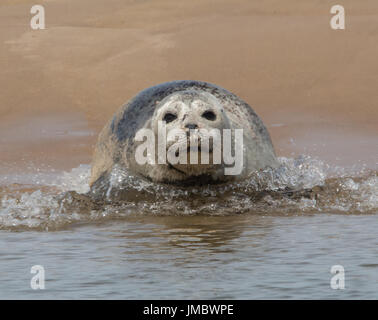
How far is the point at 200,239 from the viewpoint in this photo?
5.98 meters

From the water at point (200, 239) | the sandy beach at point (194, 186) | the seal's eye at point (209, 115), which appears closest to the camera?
the water at point (200, 239)

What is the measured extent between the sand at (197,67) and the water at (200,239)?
291cm

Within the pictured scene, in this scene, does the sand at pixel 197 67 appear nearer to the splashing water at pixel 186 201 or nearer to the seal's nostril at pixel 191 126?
the splashing water at pixel 186 201

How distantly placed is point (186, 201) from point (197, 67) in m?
7.93

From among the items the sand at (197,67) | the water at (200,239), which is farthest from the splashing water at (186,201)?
the sand at (197,67)

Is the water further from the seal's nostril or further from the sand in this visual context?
the sand

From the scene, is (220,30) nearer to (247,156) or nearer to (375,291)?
(247,156)

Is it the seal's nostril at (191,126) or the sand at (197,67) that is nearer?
the seal's nostril at (191,126)

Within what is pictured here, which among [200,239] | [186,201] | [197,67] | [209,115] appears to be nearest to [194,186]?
[186,201]

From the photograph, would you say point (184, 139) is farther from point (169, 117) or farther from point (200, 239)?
point (200, 239)

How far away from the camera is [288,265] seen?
5109 mm

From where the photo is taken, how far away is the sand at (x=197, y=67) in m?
12.0

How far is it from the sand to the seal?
8.10 feet

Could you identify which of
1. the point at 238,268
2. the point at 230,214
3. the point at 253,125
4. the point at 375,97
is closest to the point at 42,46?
the point at 375,97
